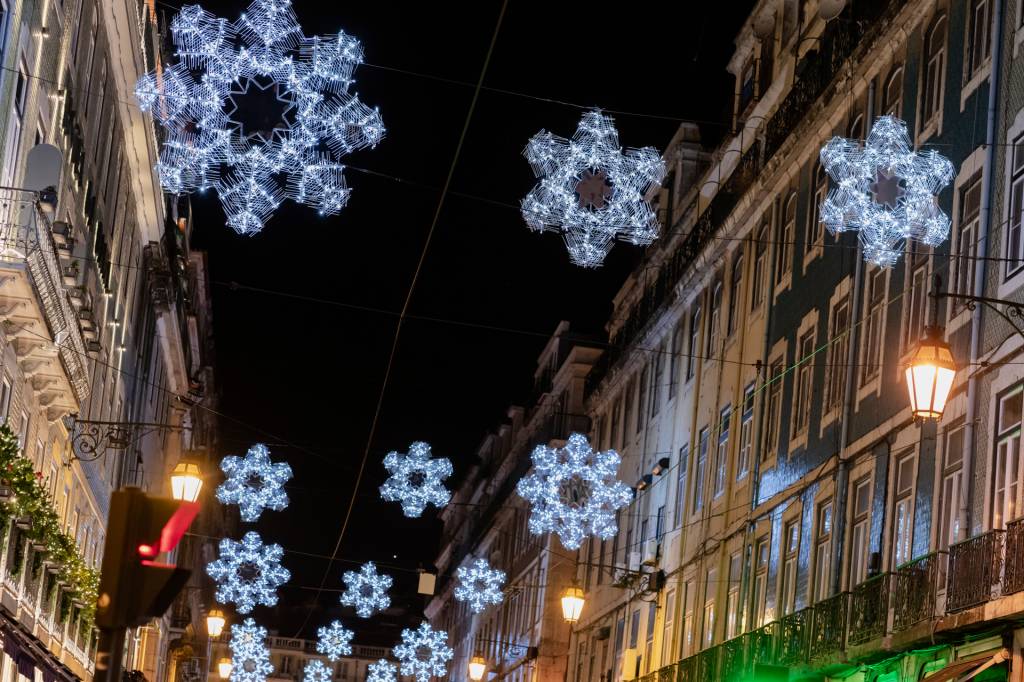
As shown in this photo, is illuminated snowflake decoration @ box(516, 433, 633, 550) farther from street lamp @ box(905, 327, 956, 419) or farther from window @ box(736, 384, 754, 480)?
street lamp @ box(905, 327, 956, 419)

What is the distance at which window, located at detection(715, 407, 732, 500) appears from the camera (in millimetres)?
29484

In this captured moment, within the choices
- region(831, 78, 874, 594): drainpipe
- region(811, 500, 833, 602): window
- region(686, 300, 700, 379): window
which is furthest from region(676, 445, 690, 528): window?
region(831, 78, 874, 594): drainpipe

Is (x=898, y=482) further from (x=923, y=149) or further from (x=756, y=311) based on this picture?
(x=756, y=311)

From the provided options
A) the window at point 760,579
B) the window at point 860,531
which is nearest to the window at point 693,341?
the window at point 760,579

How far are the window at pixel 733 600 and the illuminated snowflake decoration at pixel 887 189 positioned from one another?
27.4 feet

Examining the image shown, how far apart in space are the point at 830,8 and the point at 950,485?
9890 millimetres

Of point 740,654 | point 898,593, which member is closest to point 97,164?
point 740,654

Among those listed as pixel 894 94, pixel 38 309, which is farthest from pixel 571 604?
pixel 38 309

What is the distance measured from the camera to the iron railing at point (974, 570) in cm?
1630

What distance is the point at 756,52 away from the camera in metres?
32.4

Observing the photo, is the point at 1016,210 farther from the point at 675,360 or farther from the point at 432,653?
the point at 432,653

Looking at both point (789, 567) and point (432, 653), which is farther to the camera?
point (432, 653)

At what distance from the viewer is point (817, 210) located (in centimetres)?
2578

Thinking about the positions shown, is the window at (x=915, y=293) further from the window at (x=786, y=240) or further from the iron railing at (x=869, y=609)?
the window at (x=786, y=240)
